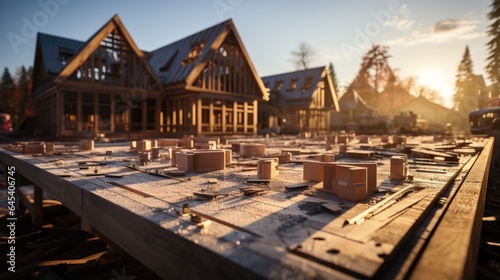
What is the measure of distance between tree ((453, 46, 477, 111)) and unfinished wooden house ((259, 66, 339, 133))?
45.1 metres

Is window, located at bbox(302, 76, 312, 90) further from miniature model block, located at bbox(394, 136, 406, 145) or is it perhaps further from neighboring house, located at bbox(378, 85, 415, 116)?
neighboring house, located at bbox(378, 85, 415, 116)

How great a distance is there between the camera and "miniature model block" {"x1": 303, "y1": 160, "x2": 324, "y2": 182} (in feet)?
11.6

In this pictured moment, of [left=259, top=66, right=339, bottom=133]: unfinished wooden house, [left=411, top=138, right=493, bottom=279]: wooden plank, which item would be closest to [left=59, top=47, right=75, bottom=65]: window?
[left=259, top=66, right=339, bottom=133]: unfinished wooden house

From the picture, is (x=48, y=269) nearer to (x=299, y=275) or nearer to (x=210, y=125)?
(x=299, y=275)

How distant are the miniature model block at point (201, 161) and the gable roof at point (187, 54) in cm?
1411

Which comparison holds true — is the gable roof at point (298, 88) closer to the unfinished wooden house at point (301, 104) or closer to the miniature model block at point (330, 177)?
the unfinished wooden house at point (301, 104)

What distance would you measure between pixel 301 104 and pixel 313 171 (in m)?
28.3

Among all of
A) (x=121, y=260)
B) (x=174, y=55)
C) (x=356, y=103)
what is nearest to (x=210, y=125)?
(x=174, y=55)

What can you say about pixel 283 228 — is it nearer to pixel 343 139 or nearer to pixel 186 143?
pixel 186 143

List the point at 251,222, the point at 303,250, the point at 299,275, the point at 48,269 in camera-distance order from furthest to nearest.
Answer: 1. the point at 48,269
2. the point at 251,222
3. the point at 303,250
4. the point at 299,275

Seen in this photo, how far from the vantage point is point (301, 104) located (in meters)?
31.2

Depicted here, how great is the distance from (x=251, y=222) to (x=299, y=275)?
73 centimetres

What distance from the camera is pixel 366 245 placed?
5.39 feet

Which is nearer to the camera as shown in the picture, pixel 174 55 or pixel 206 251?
pixel 206 251
